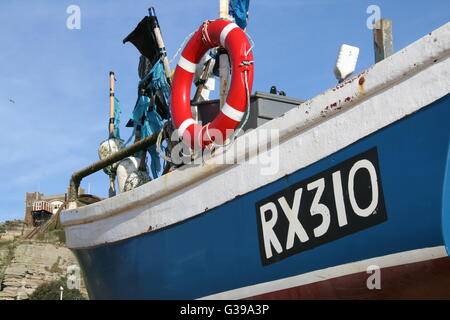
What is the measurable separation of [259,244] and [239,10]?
10.8ft

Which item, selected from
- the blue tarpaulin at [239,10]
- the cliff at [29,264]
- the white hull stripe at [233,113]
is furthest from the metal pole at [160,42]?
the cliff at [29,264]

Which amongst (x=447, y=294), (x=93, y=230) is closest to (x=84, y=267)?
(x=93, y=230)

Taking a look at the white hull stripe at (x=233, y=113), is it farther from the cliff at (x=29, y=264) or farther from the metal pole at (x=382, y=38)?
the cliff at (x=29, y=264)

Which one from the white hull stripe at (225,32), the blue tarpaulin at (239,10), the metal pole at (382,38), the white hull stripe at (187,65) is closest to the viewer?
the metal pole at (382,38)

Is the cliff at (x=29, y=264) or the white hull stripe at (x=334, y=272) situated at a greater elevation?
the cliff at (x=29, y=264)

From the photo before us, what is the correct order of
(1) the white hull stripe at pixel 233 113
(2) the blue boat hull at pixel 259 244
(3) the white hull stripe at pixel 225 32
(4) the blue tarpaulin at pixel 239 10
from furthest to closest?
(4) the blue tarpaulin at pixel 239 10
(3) the white hull stripe at pixel 225 32
(1) the white hull stripe at pixel 233 113
(2) the blue boat hull at pixel 259 244

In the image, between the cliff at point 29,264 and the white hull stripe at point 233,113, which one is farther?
the cliff at point 29,264

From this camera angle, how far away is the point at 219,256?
5.38 m

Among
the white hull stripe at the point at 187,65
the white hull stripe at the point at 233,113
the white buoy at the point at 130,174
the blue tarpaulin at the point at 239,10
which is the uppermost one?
the blue tarpaulin at the point at 239,10

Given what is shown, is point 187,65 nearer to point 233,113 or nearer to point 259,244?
point 233,113

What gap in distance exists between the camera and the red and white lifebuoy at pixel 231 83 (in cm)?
562

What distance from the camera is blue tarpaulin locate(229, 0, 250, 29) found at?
7.36 m

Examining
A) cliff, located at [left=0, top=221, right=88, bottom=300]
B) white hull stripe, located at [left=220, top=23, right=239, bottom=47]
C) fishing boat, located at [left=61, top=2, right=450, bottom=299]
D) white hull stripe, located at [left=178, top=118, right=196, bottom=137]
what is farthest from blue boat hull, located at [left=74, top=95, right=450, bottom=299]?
cliff, located at [left=0, top=221, right=88, bottom=300]
